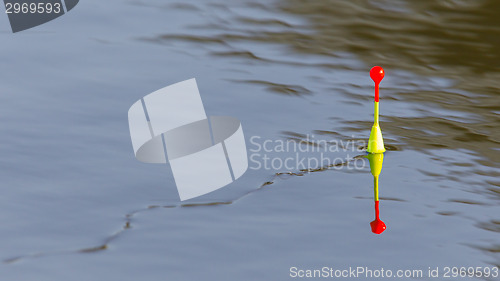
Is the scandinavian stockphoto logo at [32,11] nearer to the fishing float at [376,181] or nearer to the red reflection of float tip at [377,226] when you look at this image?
the fishing float at [376,181]

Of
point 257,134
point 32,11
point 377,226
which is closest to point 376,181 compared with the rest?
point 377,226

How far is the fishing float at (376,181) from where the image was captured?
1853 millimetres

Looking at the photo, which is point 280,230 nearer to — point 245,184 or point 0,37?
point 245,184

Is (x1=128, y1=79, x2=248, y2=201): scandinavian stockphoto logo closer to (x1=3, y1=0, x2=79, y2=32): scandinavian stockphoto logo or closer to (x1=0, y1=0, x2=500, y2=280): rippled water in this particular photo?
(x1=0, y1=0, x2=500, y2=280): rippled water

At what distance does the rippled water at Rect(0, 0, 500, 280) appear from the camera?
1.73m

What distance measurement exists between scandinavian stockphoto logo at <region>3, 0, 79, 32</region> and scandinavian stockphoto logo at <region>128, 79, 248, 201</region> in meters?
0.84

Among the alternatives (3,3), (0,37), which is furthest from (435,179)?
(3,3)

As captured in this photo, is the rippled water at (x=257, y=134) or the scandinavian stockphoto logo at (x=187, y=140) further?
the scandinavian stockphoto logo at (x=187, y=140)

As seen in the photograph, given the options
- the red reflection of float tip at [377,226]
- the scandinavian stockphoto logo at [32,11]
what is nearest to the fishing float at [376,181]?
the red reflection of float tip at [377,226]

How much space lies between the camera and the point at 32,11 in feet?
11.0

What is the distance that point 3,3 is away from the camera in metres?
3.41

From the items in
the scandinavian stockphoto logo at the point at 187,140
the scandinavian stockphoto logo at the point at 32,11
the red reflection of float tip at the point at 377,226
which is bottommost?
the red reflection of float tip at the point at 377,226

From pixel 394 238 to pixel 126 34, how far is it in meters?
1.59

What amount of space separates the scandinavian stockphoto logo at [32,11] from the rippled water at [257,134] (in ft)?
0.19
